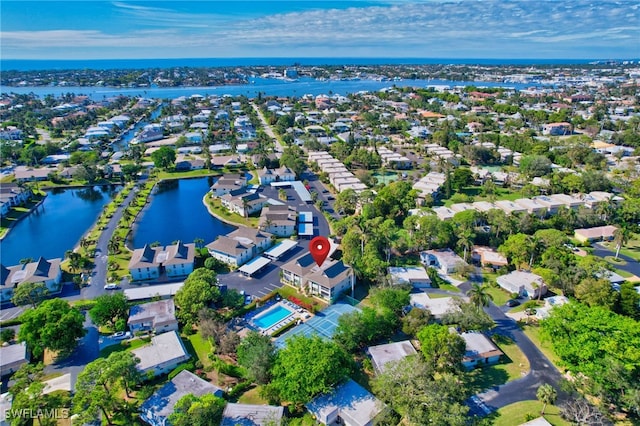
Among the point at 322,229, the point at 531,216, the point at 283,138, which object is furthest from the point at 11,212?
the point at 531,216

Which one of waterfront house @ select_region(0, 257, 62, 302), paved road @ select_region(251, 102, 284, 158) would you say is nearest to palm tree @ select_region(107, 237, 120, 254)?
waterfront house @ select_region(0, 257, 62, 302)

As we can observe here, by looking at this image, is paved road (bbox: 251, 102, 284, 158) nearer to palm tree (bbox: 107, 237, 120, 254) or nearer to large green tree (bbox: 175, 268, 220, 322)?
palm tree (bbox: 107, 237, 120, 254)

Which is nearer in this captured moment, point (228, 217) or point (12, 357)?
point (12, 357)

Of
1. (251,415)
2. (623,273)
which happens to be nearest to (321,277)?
(251,415)

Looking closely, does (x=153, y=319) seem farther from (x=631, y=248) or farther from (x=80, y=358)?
(x=631, y=248)

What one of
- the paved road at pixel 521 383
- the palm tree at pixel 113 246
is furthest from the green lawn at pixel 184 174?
the paved road at pixel 521 383

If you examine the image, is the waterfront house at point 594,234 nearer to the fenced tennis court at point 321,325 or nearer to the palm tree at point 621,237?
the palm tree at point 621,237
